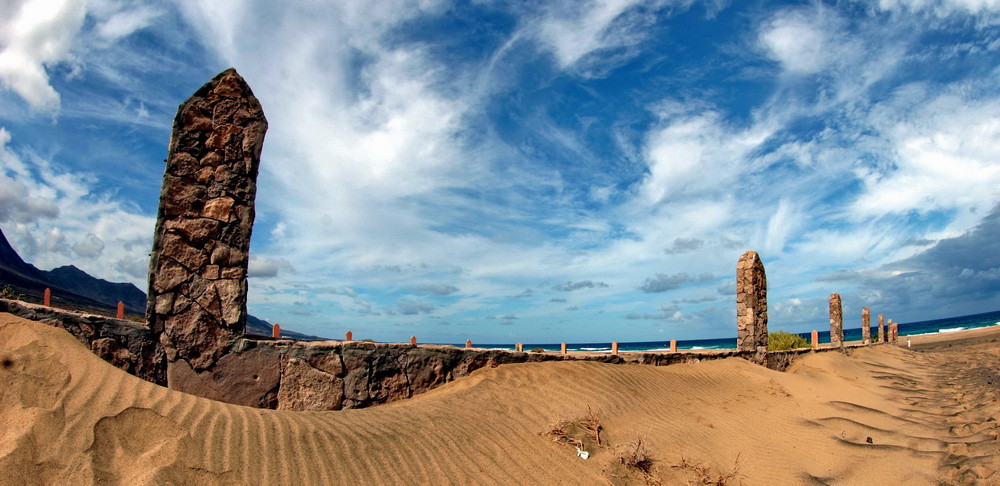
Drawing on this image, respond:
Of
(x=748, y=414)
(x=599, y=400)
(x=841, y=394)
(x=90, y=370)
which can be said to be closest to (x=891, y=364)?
(x=841, y=394)

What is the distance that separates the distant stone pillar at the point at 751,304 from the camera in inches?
480

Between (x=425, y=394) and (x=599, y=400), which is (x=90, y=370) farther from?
(x=599, y=400)

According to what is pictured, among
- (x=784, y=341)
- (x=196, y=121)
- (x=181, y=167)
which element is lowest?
(x=784, y=341)

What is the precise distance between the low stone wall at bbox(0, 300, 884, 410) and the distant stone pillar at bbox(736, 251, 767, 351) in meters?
8.95

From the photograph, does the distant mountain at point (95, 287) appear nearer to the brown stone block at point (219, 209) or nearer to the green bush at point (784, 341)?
→ the green bush at point (784, 341)

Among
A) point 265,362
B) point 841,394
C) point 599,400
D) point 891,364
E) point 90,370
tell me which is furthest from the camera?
point 891,364

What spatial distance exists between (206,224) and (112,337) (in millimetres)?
1242

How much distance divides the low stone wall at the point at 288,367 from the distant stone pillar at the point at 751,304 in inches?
352

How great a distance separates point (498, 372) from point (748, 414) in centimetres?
392

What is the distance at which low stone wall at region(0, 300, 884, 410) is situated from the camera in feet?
14.5

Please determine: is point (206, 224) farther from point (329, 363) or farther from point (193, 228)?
point (329, 363)

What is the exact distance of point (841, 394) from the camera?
10414 mm

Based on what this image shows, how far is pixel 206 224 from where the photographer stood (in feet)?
16.7

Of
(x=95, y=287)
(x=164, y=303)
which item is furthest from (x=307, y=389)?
(x=95, y=287)
